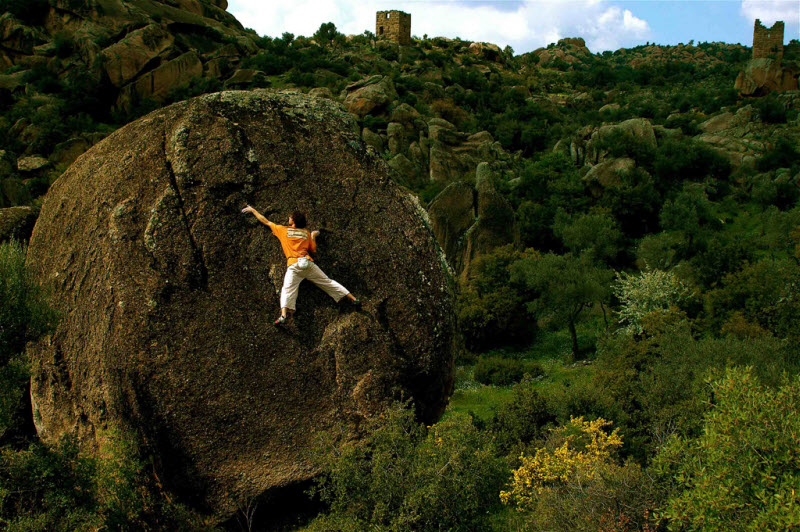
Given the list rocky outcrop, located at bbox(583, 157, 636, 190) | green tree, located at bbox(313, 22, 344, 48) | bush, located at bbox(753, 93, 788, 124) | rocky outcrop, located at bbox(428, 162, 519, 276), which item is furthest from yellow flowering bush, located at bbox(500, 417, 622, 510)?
green tree, located at bbox(313, 22, 344, 48)

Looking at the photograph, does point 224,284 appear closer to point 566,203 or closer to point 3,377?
point 3,377

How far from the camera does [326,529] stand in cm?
783

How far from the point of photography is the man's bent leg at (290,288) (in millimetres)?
9055

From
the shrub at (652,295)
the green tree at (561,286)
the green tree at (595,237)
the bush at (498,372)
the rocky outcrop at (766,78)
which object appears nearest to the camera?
the bush at (498,372)

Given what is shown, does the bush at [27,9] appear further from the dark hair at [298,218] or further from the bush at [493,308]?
the dark hair at [298,218]

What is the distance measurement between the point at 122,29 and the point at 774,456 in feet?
218

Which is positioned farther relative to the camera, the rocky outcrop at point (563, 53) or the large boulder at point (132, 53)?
the rocky outcrop at point (563, 53)

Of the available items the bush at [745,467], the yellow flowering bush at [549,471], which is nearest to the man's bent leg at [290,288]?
the yellow flowering bush at [549,471]

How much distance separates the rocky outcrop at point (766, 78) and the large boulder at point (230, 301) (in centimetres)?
A: 7695

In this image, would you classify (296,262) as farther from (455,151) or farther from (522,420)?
(455,151)

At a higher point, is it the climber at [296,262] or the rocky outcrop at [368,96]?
the rocky outcrop at [368,96]

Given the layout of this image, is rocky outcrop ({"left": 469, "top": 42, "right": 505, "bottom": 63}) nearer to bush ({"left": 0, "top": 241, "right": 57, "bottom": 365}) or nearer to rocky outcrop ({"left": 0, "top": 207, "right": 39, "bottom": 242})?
rocky outcrop ({"left": 0, "top": 207, "right": 39, "bottom": 242})

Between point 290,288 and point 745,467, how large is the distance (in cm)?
665

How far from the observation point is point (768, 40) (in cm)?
8194
